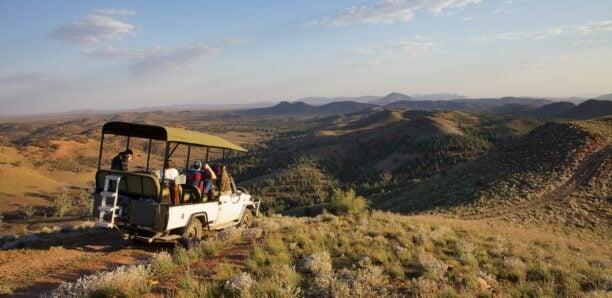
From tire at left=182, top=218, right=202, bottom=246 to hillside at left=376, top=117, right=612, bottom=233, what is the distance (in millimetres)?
19966


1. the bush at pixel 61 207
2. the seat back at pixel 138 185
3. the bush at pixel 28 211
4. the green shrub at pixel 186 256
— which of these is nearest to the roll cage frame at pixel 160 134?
the seat back at pixel 138 185

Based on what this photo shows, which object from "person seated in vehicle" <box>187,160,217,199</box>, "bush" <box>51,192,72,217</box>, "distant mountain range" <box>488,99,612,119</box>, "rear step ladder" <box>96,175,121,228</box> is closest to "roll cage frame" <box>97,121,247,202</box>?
"person seated in vehicle" <box>187,160,217,199</box>

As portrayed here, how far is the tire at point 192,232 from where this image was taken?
10096mm

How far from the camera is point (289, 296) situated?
633cm

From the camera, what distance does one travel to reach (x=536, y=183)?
99.3ft

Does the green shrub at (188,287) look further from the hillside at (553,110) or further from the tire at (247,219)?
the hillside at (553,110)

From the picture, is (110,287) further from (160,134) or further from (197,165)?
(197,165)

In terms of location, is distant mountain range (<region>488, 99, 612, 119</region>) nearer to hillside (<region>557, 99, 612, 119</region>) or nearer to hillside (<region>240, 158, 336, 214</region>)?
hillside (<region>557, 99, 612, 119</region>)

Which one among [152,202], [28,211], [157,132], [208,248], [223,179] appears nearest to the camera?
[208,248]

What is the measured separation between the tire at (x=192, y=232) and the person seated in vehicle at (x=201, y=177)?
0.90m

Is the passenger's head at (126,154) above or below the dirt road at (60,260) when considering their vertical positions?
above

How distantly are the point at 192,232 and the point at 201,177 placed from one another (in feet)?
4.83

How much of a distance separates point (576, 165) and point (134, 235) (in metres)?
33.9

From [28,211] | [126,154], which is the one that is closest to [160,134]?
[126,154]
